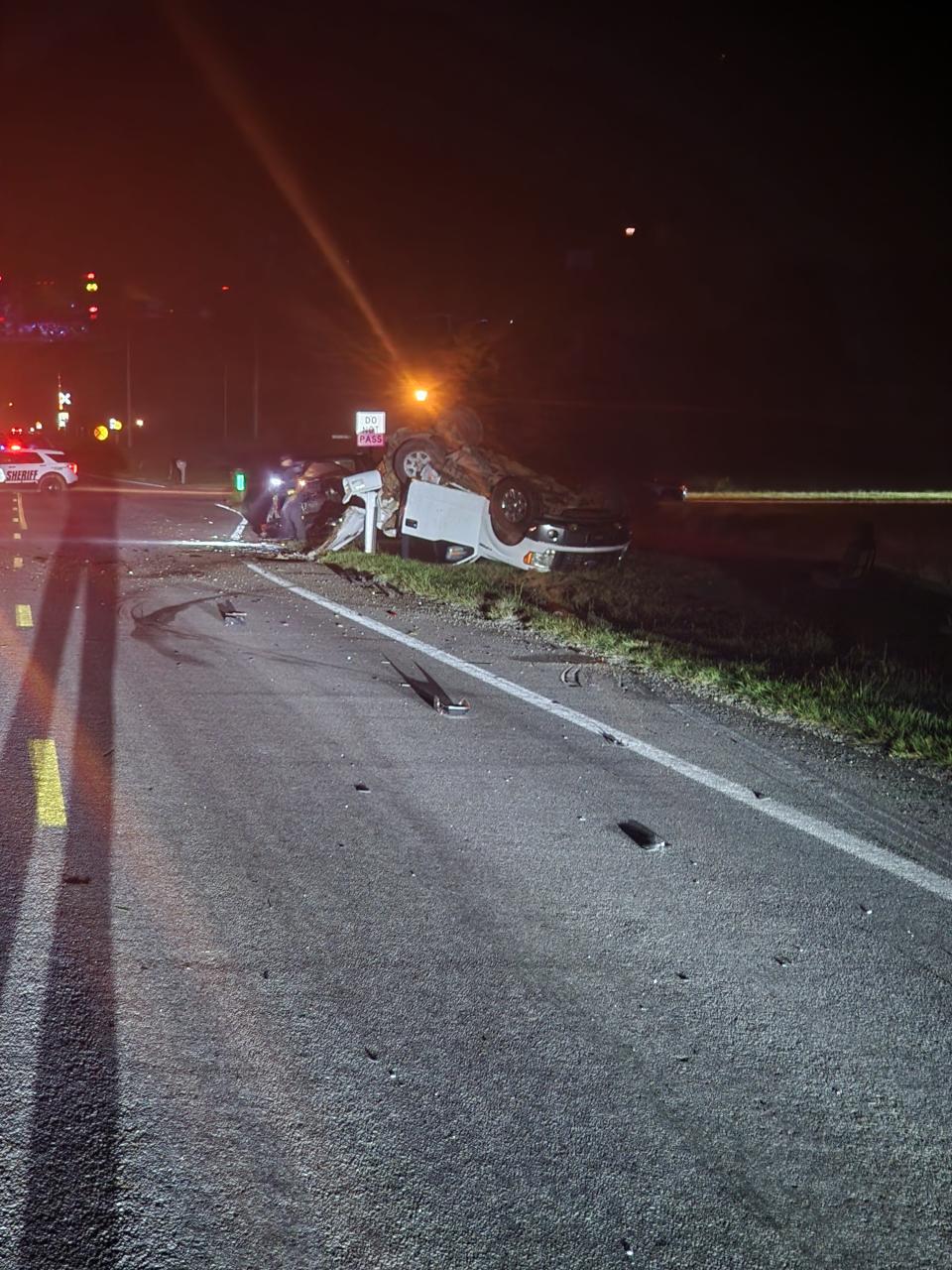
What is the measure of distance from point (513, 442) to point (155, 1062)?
14.0 meters

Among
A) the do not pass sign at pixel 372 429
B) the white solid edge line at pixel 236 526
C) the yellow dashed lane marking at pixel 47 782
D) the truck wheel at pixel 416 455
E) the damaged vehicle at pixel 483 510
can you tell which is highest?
the do not pass sign at pixel 372 429

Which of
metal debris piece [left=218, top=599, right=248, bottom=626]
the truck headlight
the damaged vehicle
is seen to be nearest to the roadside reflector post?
the damaged vehicle

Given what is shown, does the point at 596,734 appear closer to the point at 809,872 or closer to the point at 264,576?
the point at 809,872

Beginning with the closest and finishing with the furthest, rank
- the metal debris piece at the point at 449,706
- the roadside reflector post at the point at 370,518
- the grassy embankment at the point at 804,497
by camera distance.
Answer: the metal debris piece at the point at 449,706, the roadside reflector post at the point at 370,518, the grassy embankment at the point at 804,497

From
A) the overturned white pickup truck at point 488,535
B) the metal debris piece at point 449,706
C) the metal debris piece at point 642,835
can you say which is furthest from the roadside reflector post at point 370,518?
the metal debris piece at point 642,835

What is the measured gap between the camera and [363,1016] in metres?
3.72

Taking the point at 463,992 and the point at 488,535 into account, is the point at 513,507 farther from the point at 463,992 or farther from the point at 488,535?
the point at 463,992

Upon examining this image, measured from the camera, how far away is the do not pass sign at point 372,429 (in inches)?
719

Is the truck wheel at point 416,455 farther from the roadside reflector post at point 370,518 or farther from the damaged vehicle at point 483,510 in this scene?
the roadside reflector post at point 370,518

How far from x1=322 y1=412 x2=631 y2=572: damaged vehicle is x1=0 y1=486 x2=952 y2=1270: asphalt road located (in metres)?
6.95

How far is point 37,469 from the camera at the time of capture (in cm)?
3362

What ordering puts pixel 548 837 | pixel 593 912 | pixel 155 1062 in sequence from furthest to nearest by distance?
pixel 548 837 < pixel 593 912 < pixel 155 1062

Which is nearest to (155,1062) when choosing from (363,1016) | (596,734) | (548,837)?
(363,1016)

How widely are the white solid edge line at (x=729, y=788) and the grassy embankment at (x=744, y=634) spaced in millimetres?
1331
